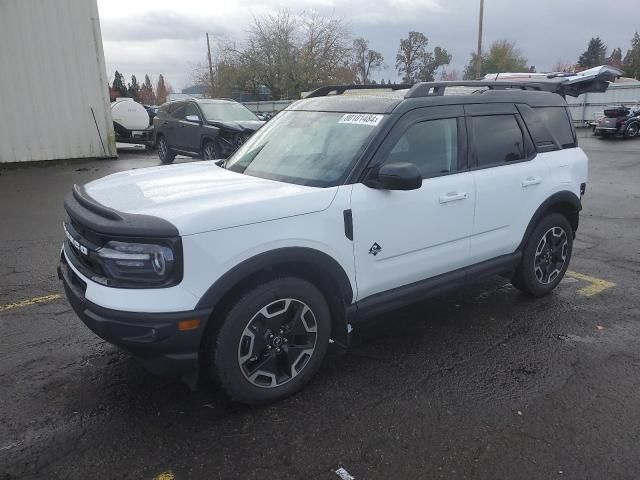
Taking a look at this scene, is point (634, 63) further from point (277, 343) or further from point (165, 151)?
Result: point (277, 343)

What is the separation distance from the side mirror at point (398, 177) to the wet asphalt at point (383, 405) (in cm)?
126

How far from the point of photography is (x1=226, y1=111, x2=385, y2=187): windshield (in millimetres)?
3352

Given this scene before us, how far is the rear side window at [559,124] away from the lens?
4555 millimetres

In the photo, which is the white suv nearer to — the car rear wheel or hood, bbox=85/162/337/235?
hood, bbox=85/162/337/235

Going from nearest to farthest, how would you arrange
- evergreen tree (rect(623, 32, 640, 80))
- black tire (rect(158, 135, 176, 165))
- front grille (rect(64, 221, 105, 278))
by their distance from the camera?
front grille (rect(64, 221, 105, 278)), black tire (rect(158, 135, 176, 165)), evergreen tree (rect(623, 32, 640, 80))

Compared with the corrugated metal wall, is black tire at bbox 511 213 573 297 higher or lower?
lower

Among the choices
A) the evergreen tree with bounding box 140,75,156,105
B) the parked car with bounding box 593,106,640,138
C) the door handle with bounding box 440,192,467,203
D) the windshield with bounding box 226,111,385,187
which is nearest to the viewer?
the windshield with bounding box 226,111,385,187

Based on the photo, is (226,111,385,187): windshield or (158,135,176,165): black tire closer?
(226,111,385,187): windshield

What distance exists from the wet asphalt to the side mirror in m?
1.26

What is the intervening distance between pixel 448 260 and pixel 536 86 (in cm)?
223

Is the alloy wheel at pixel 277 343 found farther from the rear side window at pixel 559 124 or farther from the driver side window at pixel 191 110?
the driver side window at pixel 191 110

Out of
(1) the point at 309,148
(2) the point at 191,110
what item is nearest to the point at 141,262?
(1) the point at 309,148

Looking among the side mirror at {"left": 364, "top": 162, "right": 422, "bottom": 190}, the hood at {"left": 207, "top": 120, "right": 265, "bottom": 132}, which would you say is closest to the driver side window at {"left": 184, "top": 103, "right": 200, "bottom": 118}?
the hood at {"left": 207, "top": 120, "right": 265, "bottom": 132}

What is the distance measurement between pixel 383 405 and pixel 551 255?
251 centimetres
